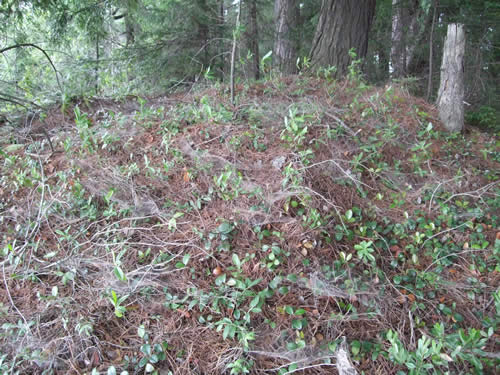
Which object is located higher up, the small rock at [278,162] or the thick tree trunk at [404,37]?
the thick tree trunk at [404,37]

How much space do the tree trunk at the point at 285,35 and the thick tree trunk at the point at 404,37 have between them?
2221mm

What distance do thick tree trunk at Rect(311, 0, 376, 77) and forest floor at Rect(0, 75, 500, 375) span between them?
1.81 meters

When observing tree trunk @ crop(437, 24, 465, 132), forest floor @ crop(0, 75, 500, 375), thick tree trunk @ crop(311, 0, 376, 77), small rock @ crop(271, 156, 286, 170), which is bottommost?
forest floor @ crop(0, 75, 500, 375)

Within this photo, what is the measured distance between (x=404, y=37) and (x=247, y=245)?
6.39m

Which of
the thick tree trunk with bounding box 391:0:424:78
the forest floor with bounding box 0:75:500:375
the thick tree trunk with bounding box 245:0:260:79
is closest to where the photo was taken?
the forest floor with bounding box 0:75:500:375

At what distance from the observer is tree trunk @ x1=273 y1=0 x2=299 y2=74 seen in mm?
6234

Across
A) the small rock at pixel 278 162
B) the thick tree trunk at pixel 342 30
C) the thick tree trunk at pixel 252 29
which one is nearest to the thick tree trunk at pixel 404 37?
the thick tree trunk at pixel 342 30

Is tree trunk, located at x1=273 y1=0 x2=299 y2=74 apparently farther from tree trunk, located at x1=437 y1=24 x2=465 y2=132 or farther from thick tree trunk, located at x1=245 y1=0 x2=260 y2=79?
tree trunk, located at x1=437 y1=24 x2=465 y2=132

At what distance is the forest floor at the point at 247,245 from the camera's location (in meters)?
2.03

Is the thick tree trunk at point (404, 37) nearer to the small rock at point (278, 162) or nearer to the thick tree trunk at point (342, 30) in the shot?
the thick tree trunk at point (342, 30)

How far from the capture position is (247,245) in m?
2.58

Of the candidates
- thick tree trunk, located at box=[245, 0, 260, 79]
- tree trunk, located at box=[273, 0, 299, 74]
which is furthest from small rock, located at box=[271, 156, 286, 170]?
thick tree trunk, located at box=[245, 0, 260, 79]

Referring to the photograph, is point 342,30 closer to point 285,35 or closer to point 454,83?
point 285,35

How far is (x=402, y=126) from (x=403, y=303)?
8.12 feet
